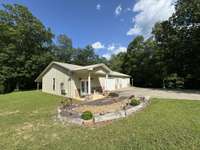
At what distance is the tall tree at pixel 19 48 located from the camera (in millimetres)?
31984

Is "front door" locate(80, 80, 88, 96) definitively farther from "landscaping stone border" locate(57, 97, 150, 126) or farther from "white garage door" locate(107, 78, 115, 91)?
"landscaping stone border" locate(57, 97, 150, 126)

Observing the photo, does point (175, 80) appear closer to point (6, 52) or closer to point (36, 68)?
point (36, 68)

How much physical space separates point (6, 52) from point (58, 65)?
1738 cm

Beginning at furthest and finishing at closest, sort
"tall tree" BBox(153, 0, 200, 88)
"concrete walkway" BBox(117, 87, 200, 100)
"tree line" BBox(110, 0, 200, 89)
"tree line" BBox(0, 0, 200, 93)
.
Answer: "tree line" BBox(0, 0, 200, 93) < "tree line" BBox(110, 0, 200, 89) < "tall tree" BBox(153, 0, 200, 88) < "concrete walkway" BBox(117, 87, 200, 100)

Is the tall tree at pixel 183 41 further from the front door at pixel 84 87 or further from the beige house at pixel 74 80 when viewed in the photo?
the front door at pixel 84 87

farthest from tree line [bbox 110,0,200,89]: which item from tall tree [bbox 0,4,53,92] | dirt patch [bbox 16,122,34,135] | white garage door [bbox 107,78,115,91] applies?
dirt patch [bbox 16,122,34,135]

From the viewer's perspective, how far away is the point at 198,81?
2991 cm

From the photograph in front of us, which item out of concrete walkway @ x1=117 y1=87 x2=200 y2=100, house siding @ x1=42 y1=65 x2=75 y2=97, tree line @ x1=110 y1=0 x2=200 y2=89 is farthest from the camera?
tree line @ x1=110 y1=0 x2=200 y2=89

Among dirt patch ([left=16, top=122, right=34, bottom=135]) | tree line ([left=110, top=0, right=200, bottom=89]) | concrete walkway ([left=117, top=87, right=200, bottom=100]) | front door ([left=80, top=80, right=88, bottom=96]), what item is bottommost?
dirt patch ([left=16, top=122, right=34, bottom=135])

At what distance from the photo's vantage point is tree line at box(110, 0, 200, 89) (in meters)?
25.2

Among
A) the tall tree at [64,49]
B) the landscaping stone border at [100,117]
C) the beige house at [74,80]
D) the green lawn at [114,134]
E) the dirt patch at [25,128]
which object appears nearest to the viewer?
the green lawn at [114,134]

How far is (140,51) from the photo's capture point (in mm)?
39719

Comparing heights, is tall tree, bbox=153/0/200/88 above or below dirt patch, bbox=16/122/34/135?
above

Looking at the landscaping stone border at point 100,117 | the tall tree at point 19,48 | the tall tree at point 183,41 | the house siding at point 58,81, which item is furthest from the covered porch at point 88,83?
the tall tree at point 19,48
